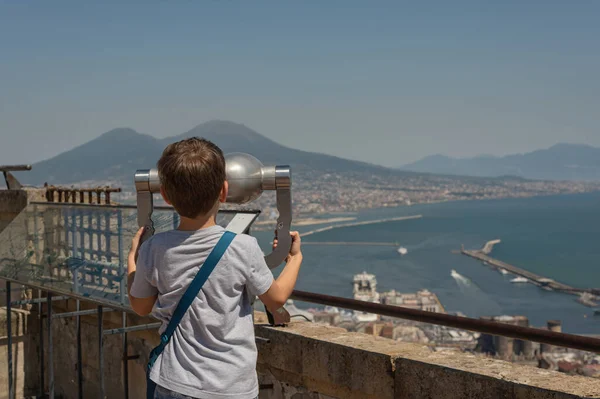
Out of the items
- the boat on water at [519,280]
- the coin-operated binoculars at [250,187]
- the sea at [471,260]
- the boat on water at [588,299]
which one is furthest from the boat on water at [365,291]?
the coin-operated binoculars at [250,187]

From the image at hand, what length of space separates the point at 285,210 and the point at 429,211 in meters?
171

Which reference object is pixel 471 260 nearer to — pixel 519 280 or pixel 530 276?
pixel 530 276

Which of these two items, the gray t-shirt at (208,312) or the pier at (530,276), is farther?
the pier at (530,276)

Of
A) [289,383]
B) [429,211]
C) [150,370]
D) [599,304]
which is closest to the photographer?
[150,370]

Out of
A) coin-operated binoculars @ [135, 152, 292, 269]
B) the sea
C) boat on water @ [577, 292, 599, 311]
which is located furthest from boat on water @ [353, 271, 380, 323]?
coin-operated binoculars @ [135, 152, 292, 269]

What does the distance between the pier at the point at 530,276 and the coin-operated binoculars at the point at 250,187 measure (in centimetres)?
6995

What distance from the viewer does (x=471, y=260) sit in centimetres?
8519

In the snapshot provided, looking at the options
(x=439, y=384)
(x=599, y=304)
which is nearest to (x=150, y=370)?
(x=439, y=384)

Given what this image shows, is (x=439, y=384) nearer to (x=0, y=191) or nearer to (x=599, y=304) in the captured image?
(x=0, y=191)

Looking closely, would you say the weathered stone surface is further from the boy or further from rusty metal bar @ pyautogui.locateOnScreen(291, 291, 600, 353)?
the boy

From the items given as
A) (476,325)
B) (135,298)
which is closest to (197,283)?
(135,298)

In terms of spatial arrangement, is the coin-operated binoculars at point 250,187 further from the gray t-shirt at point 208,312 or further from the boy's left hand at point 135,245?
the gray t-shirt at point 208,312

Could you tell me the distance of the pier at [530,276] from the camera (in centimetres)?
6856

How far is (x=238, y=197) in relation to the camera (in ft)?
6.38
